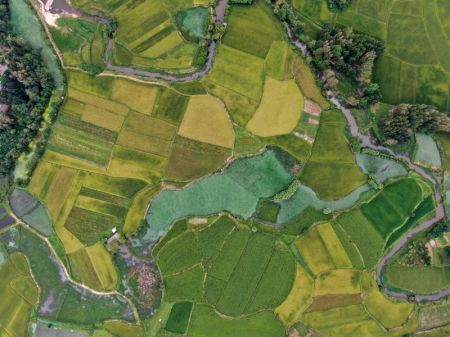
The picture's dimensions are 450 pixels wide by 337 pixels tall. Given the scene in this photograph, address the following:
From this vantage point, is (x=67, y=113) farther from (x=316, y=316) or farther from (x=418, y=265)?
(x=418, y=265)

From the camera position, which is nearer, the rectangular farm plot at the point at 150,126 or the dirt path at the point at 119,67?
the rectangular farm plot at the point at 150,126

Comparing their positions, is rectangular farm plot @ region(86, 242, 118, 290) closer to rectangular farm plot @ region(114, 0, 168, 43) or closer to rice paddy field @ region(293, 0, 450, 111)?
rectangular farm plot @ region(114, 0, 168, 43)

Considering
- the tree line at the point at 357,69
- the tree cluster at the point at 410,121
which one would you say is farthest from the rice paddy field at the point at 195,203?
the tree cluster at the point at 410,121

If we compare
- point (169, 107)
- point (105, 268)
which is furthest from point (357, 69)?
point (105, 268)

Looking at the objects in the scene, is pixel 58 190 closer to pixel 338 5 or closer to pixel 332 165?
pixel 332 165

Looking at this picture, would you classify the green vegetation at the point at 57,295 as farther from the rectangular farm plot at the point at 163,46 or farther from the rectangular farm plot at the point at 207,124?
the rectangular farm plot at the point at 163,46

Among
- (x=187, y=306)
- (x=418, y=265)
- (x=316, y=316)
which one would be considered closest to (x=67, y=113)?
(x=187, y=306)
